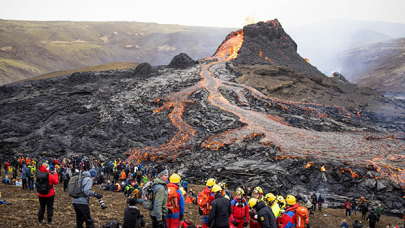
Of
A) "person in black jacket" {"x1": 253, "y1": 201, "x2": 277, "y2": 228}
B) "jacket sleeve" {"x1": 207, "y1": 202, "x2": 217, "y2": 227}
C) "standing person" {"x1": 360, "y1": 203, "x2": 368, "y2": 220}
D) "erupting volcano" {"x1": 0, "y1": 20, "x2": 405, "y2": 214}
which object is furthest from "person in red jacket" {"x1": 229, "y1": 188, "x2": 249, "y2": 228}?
"erupting volcano" {"x1": 0, "y1": 20, "x2": 405, "y2": 214}

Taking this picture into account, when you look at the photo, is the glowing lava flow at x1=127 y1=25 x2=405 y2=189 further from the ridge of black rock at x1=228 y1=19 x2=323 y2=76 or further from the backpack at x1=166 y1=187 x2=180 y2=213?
the ridge of black rock at x1=228 y1=19 x2=323 y2=76

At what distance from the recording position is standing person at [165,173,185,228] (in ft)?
25.2

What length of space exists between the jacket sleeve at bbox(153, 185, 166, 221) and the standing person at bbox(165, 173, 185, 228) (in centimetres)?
45

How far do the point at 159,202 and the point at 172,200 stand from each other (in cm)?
63

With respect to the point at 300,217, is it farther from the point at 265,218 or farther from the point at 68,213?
the point at 68,213

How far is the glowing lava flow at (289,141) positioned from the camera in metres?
25.1

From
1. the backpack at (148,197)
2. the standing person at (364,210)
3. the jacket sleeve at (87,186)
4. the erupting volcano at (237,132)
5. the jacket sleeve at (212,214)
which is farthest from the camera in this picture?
the erupting volcano at (237,132)

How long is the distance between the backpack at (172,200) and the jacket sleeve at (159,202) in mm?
442

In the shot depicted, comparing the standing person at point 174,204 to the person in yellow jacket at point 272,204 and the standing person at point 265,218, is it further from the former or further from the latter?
the person in yellow jacket at point 272,204

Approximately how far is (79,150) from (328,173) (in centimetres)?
2462

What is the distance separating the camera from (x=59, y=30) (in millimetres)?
156625

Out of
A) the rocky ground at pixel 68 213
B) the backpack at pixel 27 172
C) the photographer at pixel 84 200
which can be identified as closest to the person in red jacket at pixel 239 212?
the rocky ground at pixel 68 213

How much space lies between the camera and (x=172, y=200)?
25.3ft

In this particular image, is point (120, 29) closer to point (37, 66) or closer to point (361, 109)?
point (37, 66)
